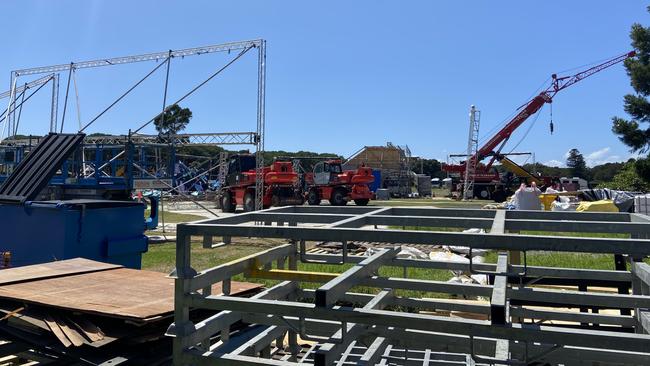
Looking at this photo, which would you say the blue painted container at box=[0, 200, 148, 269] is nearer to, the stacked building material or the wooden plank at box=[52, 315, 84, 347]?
the stacked building material

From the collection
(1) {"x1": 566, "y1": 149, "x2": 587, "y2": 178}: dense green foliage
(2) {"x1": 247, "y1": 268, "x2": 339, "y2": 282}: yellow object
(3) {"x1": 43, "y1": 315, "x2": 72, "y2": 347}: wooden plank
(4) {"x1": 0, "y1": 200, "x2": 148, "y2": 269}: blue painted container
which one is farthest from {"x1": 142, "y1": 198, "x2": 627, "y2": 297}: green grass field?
(1) {"x1": 566, "y1": 149, "x2": 587, "y2": 178}: dense green foliage

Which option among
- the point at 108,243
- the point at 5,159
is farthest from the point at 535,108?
the point at 108,243

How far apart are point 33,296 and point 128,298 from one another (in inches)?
23.7

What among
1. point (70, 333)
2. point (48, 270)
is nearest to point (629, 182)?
point (48, 270)

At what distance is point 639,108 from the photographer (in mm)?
21547

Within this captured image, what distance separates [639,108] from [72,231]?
2352 centimetres

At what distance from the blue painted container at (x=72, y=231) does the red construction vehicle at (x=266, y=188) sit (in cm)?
1519

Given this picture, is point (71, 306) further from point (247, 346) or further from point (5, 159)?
point (5, 159)

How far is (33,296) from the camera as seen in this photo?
329 centimetres

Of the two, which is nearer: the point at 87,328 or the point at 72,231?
the point at 87,328

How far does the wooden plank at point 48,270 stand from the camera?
152 inches

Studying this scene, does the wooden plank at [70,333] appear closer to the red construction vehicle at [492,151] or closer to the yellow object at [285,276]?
the yellow object at [285,276]

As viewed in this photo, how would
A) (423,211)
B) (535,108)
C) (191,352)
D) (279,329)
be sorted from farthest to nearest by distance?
(535,108) < (423,211) < (279,329) < (191,352)

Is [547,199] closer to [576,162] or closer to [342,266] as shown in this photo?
[342,266]
